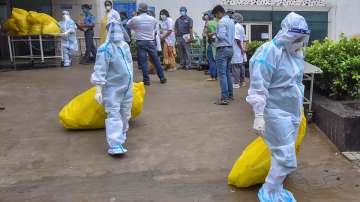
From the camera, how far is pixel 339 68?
643cm

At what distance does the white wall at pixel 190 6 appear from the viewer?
47.9 ft

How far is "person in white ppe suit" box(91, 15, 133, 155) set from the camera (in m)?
5.52

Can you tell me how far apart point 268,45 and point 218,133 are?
2.38 meters

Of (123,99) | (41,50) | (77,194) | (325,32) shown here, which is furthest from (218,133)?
(325,32)

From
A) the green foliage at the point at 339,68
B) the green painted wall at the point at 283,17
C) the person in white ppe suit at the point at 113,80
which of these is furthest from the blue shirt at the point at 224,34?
the green painted wall at the point at 283,17

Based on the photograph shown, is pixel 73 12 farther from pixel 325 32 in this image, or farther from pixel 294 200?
pixel 294 200

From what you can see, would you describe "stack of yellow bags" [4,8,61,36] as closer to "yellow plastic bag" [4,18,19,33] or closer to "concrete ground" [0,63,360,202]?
"yellow plastic bag" [4,18,19,33]

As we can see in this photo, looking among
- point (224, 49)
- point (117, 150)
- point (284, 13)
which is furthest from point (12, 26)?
point (284, 13)

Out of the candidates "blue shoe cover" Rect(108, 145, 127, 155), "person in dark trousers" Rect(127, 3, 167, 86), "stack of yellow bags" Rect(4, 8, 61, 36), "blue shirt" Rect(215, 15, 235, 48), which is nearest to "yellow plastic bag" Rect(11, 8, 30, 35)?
"stack of yellow bags" Rect(4, 8, 61, 36)

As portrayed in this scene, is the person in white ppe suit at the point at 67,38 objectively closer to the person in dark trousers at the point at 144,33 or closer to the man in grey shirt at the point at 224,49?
the person in dark trousers at the point at 144,33

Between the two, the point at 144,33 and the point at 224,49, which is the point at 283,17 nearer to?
the point at 144,33

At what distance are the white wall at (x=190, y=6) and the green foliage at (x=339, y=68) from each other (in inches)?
312

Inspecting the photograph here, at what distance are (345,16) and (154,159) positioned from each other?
40.9 feet

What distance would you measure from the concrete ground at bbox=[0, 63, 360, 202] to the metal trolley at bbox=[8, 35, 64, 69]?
3.86 m
